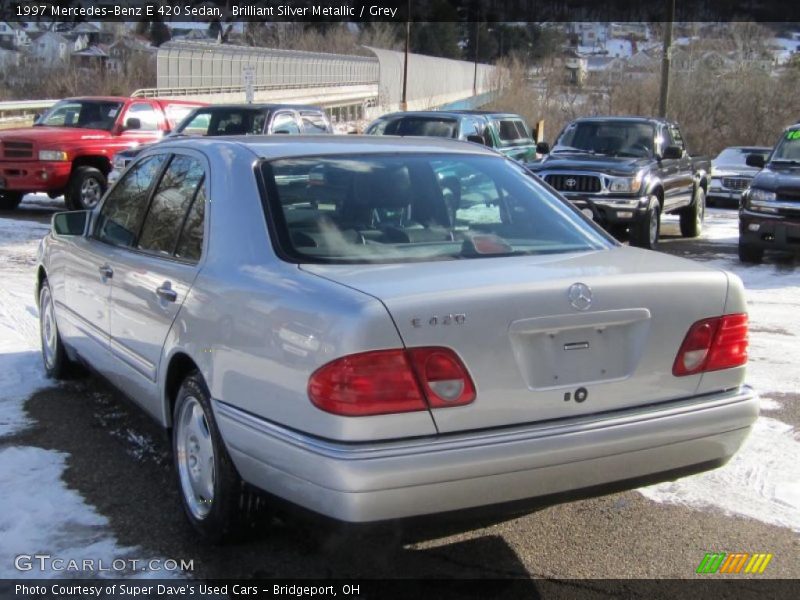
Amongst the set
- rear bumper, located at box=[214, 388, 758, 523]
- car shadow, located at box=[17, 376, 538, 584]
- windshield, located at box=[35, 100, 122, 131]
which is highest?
windshield, located at box=[35, 100, 122, 131]

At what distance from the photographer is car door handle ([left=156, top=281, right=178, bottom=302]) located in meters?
3.94

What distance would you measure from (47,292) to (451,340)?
13.0 feet

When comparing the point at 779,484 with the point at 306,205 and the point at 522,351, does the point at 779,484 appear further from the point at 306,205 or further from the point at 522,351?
the point at 306,205

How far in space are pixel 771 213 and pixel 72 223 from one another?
861 cm

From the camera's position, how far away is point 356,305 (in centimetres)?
304

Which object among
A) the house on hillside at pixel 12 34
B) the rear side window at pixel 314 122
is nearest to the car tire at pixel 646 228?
the rear side window at pixel 314 122

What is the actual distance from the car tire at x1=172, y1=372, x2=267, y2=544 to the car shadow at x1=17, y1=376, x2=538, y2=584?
10 cm

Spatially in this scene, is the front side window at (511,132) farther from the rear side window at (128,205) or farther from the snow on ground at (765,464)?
the rear side window at (128,205)

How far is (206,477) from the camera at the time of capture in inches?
147

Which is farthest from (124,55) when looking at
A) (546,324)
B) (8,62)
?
(546,324)

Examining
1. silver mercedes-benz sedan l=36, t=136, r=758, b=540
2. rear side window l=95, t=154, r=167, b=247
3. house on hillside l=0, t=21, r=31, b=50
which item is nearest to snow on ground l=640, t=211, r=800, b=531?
silver mercedes-benz sedan l=36, t=136, r=758, b=540

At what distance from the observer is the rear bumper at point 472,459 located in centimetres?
296

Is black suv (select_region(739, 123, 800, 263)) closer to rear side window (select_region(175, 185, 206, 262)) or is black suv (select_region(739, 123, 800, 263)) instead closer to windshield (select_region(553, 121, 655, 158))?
windshield (select_region(553, 121, 655, 158))

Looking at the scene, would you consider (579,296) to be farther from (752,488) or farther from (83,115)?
(83,115)
